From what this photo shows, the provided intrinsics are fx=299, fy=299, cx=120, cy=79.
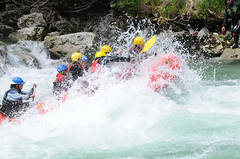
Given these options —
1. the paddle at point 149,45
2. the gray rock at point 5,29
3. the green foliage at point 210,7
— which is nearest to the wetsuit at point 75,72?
the paddle at point 149,45

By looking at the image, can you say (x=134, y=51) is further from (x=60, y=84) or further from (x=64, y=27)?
(x=64, y=27)

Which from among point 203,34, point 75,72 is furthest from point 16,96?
point 203,34

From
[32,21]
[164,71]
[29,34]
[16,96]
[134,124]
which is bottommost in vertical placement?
[134,124]

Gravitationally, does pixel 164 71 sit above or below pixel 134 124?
above

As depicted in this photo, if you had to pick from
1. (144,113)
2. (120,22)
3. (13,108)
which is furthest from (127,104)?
(120,22)

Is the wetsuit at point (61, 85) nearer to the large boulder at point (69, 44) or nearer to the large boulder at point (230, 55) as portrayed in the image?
the large boulder at point (69, 44)

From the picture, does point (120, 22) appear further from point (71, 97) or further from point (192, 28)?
point (71, 97)

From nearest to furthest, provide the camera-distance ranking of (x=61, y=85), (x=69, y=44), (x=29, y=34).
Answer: (x=61, y=85) < (x=69, y=44) < (x=29, y=34)

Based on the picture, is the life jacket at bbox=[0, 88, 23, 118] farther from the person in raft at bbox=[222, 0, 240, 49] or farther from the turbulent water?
the person in raft at bbox=[222, 0, 240, 49]

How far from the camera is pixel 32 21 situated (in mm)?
14430

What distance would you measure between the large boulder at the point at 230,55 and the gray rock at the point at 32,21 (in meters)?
8.39

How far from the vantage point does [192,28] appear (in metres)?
12.2

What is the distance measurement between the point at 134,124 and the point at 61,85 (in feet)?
6.11

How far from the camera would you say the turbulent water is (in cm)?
400
